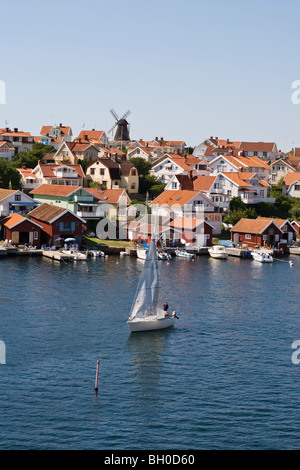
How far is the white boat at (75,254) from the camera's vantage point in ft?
267

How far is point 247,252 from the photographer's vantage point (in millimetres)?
91812

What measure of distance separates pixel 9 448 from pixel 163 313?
22597mm

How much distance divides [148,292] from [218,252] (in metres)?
40.3

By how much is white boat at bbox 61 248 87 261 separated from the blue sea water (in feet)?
44.7

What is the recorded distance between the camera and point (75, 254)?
3226 inches

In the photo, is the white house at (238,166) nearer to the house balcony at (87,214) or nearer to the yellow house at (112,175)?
the yellow house at (112,175)

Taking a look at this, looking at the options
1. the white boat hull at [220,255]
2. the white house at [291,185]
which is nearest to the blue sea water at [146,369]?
the white boat hull at [220,255]

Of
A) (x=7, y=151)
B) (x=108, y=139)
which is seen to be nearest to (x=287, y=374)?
(x=7, y=151)

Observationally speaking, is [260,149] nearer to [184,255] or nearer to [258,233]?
[258,233]

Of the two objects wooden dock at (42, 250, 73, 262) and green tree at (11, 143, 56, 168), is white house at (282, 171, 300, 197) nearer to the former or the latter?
green tree at (11, 143, 56, 168)

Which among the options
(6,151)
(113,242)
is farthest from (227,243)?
(6,151)

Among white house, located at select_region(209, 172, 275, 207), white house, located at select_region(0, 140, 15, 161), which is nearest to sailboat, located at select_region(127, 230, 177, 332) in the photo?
white house, located at select_region(209, 172, 275, 207)

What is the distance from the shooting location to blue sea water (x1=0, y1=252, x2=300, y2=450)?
32031mm
